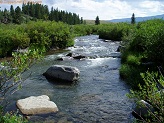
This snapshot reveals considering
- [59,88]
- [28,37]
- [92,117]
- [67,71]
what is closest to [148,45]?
[67,71]

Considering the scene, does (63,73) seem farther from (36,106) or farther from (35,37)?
(35,37)

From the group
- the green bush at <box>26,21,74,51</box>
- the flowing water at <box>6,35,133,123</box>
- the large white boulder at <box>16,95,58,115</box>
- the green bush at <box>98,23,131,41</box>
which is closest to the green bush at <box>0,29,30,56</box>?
the green bush at <box>26,21,74,51</box>

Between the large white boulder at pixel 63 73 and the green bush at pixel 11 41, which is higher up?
the green bush at pixel 11 41

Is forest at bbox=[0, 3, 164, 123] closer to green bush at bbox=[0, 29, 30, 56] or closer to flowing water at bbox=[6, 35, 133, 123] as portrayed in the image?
green bush at bbox=[0, 29, 30, 56]

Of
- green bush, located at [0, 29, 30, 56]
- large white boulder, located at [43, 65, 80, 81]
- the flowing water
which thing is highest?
green bush, located at [0, 29, 30, 56]

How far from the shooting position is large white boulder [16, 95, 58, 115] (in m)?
13.9

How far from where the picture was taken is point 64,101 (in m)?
15.7

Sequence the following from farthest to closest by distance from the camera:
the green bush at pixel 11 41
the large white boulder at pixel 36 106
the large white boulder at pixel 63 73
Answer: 1. the green bush at pixel 11 41
2. the large white boulder at pixel 63 73
3. the large white boulder at pixel 36 106

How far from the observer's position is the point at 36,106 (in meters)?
14.2

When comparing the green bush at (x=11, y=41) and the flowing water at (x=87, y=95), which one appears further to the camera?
the green bush at (x=11, y=41)

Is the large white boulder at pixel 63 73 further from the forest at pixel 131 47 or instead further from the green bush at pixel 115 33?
the green bush at pixel 115 33

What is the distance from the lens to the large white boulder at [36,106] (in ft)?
45.5

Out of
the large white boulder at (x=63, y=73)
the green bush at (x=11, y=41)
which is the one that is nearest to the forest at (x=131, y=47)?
the green bush at (x=11, y=41)

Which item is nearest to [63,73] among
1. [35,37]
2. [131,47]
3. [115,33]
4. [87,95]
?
[87,95]
